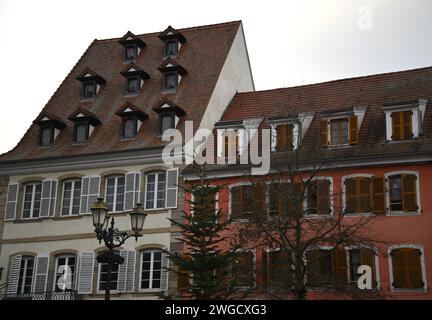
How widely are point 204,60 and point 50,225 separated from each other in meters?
10.6

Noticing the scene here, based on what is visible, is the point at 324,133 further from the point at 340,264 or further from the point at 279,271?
the point at 279,271

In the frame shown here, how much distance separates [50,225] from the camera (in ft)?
98.0

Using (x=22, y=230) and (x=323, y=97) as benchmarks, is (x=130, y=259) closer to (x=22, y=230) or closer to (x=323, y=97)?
(x=22, y=230)

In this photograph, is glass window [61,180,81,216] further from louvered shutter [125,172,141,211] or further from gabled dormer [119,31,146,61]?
gabled dormer [119,31,146,61]

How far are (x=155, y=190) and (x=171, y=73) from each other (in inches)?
263

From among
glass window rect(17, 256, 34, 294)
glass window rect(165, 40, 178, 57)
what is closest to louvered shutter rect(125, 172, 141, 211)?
glass window rect(17, 256, 34, 294)

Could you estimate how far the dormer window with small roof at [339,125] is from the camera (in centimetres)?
2783

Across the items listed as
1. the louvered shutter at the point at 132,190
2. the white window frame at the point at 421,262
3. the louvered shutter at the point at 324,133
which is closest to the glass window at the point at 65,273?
the louvered shutter at the point at 132,190

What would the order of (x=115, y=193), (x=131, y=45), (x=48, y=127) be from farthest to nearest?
(x=131, y=45) → (x=48, y=127) → (x=115, y=193)

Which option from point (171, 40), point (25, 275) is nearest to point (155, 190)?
point (25, 275)

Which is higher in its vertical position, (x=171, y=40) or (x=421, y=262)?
(x=171, y=40)

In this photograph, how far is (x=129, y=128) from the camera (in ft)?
101

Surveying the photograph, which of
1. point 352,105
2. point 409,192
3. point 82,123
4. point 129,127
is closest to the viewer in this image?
point 409,192

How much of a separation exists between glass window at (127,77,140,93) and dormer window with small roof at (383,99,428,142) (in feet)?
38.9
